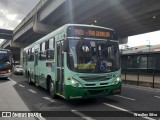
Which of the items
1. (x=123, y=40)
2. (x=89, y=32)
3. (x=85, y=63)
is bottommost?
(x=85, y=63)

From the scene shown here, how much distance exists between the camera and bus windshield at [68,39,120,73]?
9.20m

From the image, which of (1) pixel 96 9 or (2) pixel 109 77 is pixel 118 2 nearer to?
(1) pixel 96 9

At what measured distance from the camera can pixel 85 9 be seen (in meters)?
24.3

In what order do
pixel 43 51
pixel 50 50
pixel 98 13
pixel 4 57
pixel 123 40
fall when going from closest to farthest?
pixel 50 50, pixel 43 51, pixel 4 57, pixel 98 13, pixel 123 40

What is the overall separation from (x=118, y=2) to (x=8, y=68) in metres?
12.1

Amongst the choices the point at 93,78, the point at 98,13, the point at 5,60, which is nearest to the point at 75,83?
the point at 93,78

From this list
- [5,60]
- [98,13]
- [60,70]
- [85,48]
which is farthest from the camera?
[98,13]

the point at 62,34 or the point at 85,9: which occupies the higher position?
the point at 85,9

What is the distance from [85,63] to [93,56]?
46 cm

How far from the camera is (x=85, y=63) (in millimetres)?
9289

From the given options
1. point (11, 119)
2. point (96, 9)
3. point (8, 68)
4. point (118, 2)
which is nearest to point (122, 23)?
point (96, 9)

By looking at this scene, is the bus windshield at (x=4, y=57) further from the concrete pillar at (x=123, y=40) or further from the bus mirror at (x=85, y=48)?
the concrete pillar at (x=123, y=40)

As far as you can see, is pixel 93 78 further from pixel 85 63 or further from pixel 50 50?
pixel 50 50

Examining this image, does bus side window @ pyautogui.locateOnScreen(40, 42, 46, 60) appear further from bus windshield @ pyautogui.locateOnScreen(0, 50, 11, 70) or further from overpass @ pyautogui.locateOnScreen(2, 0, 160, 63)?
bus windshield @ pyautogui.locateOnScreen(0, 50, 11, 70)
